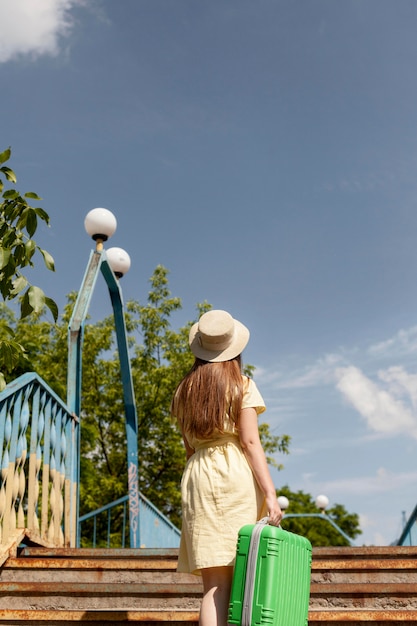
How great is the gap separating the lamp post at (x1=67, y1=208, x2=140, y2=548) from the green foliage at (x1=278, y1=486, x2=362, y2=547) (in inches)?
1225

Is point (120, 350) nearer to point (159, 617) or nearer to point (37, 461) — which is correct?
point (37, 461)

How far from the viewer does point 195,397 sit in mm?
3096

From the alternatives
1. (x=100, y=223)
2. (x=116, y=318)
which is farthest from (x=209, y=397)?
(x=116, y=318)

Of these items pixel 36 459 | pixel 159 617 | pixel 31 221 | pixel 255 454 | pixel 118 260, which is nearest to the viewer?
pixel 31 221

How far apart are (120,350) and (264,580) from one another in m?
6.54

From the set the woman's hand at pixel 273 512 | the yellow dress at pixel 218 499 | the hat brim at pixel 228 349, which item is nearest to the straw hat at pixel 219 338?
the hat brim at pixel 228 349

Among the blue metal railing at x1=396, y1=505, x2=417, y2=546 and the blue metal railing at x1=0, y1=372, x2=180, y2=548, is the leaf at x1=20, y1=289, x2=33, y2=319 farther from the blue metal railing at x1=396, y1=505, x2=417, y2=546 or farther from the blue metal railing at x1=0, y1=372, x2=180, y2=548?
the blue metal railing at x1=396, y1=505, x2=417, y2=546

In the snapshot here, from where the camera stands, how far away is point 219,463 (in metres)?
3.05

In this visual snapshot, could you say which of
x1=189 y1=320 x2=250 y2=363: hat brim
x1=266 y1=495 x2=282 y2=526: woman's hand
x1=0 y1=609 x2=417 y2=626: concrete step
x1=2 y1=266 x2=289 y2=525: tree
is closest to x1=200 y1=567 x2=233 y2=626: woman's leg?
x1=266 y1=495 x2=282 y2=526: woman's hand

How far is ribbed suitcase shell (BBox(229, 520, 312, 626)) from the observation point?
2648 millimetres

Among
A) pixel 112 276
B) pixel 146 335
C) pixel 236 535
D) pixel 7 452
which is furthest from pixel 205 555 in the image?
pixel 146 335

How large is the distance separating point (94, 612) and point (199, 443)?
110 cm

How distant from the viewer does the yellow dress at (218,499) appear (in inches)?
115

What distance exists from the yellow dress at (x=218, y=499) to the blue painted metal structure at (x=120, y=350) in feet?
11.5
